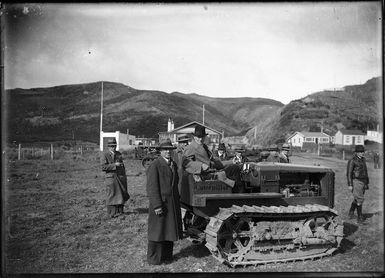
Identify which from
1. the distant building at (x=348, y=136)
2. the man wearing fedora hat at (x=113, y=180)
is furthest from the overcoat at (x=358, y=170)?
the distant building at (x=348, y=136)

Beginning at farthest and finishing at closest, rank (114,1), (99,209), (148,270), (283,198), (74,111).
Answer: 1. (74,111)
2. (99,209)
3. (283,198)
4. (148,270)
5. (114,1)

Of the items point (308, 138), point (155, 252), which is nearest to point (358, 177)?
point (155, 252)

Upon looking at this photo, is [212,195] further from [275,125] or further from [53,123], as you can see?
[275,125]

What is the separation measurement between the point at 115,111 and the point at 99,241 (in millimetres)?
61650

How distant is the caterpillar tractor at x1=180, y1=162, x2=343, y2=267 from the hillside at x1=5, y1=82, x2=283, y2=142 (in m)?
19.1

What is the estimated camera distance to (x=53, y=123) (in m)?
47.5

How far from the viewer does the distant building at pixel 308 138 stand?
54.8m

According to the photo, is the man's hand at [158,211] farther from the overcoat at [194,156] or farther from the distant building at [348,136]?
the distant building at [348,136]

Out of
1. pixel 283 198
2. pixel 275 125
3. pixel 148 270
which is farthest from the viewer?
pixel 275 125

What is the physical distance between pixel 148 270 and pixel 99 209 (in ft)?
17.8

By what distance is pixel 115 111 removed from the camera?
67812mm

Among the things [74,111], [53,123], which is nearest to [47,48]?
[53,123]

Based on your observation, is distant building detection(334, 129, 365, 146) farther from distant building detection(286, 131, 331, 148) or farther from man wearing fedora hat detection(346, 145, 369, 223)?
man wearing fedora hat detection(346, 145, 369, 223)

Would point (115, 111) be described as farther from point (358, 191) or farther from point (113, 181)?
point (358, 191)
